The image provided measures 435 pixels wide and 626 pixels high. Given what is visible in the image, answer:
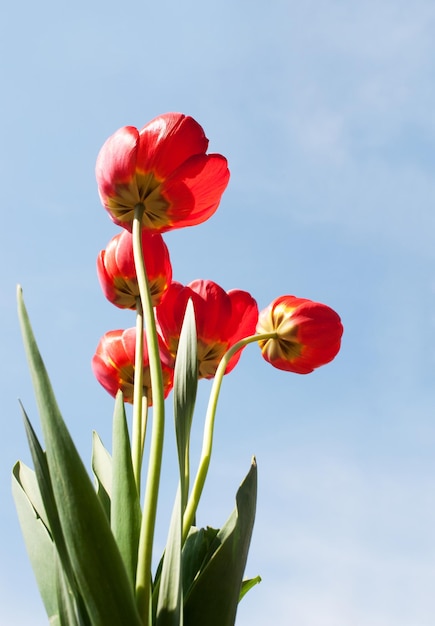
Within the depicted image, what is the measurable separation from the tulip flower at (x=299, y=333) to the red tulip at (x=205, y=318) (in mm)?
59

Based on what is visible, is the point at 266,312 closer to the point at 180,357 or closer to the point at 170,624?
the point at 180,357

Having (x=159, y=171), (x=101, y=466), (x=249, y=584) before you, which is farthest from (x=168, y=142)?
(x=249, y=584)

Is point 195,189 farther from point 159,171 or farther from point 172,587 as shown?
point 172,587

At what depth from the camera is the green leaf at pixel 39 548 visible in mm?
661

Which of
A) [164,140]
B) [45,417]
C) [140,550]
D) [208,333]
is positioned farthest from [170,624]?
[164,140]

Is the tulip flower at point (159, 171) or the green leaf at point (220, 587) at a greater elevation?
the tulip flower at point (159, 171)

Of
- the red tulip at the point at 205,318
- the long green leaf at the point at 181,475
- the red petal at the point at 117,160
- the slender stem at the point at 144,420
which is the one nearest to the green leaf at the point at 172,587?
the long green leaf at the point at 181,475

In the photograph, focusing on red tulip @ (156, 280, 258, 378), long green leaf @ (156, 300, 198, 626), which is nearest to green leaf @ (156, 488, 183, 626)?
long green leaf @ (156, 300, 198, 626)

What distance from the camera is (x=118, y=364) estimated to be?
88 cm

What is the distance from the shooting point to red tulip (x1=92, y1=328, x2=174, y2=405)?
0.87 m

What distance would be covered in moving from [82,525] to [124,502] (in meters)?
0.13

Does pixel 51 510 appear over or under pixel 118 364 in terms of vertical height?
under

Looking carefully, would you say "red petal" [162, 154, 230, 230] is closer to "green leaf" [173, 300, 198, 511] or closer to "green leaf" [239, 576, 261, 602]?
"green leaf" [173, 300, 198, 511]

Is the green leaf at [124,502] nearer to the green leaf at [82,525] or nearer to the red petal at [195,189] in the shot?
the green leaf at [82,525]
